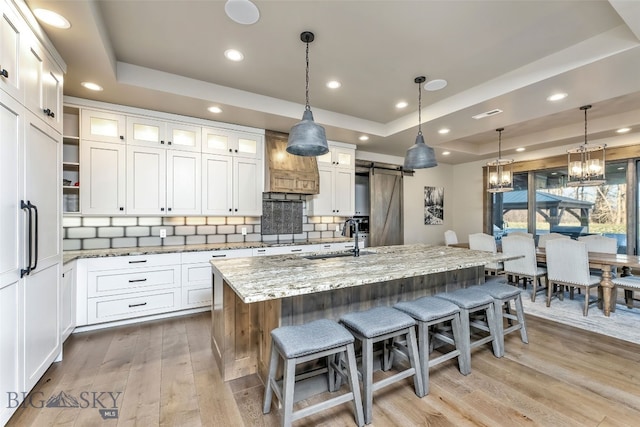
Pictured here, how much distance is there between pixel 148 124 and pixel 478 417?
431 cm

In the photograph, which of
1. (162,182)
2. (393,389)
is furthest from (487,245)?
(162,182)

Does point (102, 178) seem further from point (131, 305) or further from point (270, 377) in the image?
point (270, 377)

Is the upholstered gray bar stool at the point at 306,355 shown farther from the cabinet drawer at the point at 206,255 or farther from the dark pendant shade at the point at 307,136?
the cabinet drawer at the point at 206,255

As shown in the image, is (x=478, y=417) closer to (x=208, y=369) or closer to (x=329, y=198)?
(x=208, y=369)

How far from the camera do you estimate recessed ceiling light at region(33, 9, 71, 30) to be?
186cm

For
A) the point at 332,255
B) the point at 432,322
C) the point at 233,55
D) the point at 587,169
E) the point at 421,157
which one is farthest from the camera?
the point at 587,169

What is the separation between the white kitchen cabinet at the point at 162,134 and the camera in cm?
340

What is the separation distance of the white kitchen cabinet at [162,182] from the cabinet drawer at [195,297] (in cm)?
101

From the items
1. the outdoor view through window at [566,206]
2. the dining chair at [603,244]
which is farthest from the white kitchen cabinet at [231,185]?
the outdoor view through window at [566,206]

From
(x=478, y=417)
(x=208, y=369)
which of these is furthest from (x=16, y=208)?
(x=478, y=417)

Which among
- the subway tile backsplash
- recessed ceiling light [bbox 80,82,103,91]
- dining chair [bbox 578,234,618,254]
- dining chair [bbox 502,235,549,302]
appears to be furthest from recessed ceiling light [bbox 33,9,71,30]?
dining chair [bbox 578,234,618,254]

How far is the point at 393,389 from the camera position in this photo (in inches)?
80.7

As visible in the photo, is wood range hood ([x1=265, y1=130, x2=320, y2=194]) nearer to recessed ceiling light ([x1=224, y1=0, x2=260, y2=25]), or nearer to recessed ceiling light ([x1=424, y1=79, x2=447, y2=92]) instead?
recessed ceiling light ([x1=424, y1=79, x2=447, y2=92])

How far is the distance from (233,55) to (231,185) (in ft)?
5.86
